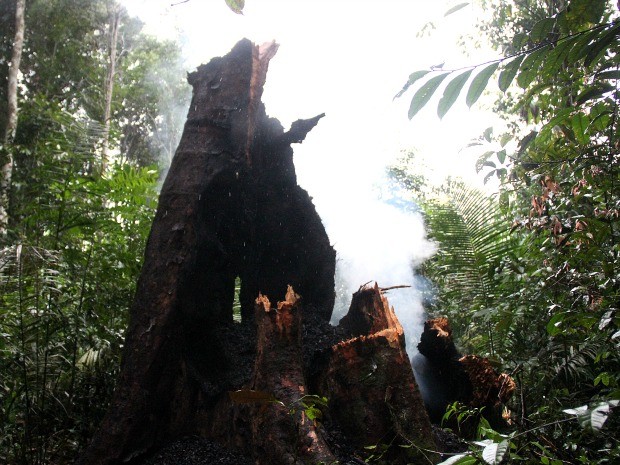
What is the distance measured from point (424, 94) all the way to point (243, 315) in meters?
3.02

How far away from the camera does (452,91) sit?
109 cm

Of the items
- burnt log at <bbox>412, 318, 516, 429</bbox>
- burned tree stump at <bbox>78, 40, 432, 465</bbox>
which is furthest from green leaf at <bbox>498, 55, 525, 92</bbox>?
burnt log at <bbox>412, 318, 516, 429</bbox>

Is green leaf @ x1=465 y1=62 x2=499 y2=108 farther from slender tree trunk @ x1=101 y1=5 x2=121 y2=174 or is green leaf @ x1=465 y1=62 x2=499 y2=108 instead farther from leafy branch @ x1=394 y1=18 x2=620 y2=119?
slender tree trunk @ x1=101 y1=5 x2=121 y2=174

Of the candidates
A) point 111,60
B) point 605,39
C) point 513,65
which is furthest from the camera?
point 111,60

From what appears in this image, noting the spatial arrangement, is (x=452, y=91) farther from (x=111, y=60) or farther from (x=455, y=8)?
(x=111, y=60)

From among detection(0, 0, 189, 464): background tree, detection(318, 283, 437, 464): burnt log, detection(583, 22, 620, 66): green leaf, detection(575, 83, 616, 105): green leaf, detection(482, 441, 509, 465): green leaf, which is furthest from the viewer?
detection(0, 0, 189, 464): background tree

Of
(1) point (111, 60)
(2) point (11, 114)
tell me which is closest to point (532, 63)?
(2) point (11, 114)

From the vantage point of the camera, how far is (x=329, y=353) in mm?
3195

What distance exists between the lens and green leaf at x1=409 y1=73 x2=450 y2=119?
109cm

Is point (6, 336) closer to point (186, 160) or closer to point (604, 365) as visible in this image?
point (186, 160)

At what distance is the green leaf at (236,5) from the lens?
36.9 inches

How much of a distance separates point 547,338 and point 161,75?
19161mm

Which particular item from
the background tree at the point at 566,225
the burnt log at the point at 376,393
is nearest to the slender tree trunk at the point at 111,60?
the burnt log at the point at 376,393

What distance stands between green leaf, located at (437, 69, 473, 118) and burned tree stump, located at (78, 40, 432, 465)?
5.35 feet
